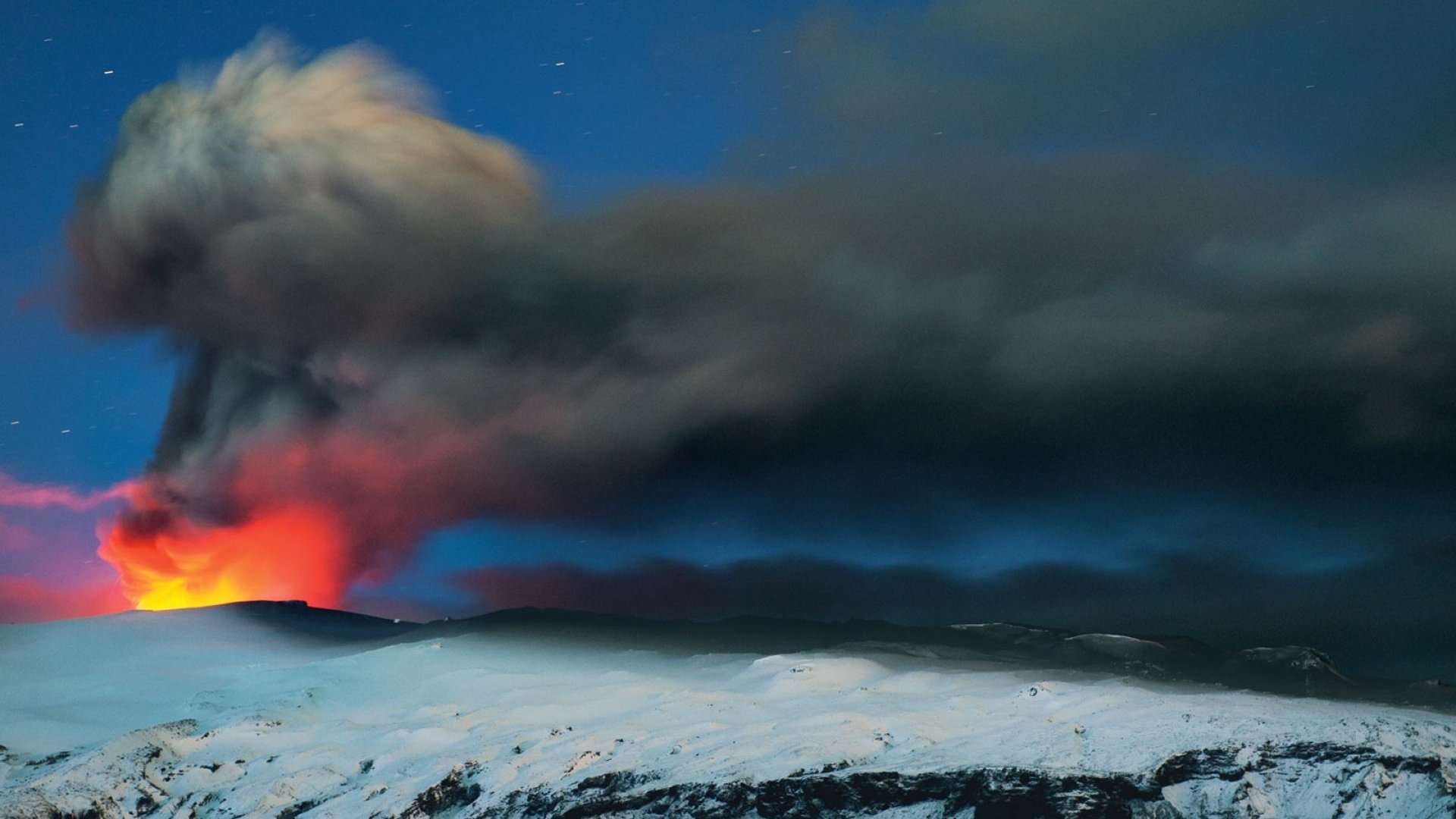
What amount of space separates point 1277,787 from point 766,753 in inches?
2215

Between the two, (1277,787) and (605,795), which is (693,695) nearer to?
(605,795)

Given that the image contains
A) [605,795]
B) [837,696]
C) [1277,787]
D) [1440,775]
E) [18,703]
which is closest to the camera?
[1440,775]

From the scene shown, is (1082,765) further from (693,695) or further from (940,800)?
(693,695)

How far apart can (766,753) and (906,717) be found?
24.3 m

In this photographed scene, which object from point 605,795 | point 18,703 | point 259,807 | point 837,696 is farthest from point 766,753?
point 18,703

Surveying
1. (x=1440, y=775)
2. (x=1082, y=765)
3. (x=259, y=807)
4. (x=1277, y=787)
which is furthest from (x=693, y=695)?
(x=1440, y=775)

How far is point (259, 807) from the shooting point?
146m

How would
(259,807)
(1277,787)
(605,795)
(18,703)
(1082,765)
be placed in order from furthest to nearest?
(18,703), (259,807), (605,795), (1082,765), (1277,787)

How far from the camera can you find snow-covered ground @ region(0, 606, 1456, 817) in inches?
4397

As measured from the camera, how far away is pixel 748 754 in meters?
140

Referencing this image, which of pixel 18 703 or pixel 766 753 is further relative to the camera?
pixel 18 703

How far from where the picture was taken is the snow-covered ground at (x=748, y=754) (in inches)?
4397

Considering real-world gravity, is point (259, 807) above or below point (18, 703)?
below

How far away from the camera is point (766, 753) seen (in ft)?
456
